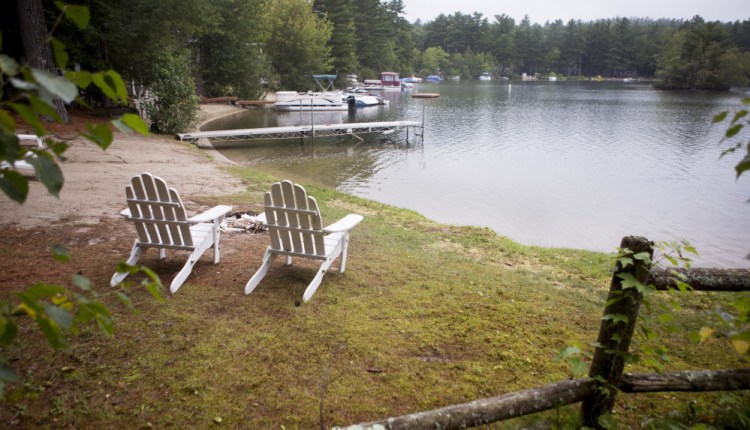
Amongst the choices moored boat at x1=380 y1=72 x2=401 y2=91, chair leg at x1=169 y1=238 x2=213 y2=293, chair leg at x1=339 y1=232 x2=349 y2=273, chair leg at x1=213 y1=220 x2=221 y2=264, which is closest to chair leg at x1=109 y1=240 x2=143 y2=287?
chair leg at x1=169 y1=238 x2=213 y2=293

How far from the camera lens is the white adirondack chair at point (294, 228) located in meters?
4.53

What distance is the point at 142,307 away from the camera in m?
4.21

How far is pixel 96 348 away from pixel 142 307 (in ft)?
2.36

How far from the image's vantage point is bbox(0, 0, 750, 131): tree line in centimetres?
1982

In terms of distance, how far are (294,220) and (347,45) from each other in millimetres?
59962

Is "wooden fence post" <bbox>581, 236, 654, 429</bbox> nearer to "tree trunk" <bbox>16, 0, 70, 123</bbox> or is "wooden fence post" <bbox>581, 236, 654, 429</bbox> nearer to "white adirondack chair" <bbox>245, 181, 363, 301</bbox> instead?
"white adirondack chair" <bbox>245, 181, 363, 301</bbox>

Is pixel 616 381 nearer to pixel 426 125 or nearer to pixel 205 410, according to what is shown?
pixel 205 410

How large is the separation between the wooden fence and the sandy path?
306cm

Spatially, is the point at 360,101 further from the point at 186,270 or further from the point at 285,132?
the point at 186,270

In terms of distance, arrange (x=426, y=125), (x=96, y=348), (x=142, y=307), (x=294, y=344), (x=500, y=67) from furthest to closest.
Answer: (x=500, y=67)
(x=426, y=125)
(x=142, y=307)
(x=294, y=344)
(x=96, y=348)

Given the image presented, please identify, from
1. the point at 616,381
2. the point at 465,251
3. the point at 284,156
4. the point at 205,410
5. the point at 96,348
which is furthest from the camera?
the point at 284,156

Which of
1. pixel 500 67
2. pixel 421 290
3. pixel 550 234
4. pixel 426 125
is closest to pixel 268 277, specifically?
pixel 421 290

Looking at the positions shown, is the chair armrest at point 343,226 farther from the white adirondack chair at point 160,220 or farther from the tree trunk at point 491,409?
the tree trunk at point 491,409

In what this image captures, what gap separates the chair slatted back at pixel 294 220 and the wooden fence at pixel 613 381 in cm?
259
